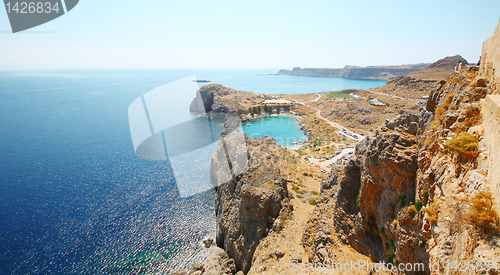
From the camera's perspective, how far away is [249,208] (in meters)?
25.9

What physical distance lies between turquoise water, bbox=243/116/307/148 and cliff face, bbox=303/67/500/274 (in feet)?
155

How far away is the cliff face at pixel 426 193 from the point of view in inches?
260

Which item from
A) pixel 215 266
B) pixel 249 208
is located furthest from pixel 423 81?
pixel 215 266

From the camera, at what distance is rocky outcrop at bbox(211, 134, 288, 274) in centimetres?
2456

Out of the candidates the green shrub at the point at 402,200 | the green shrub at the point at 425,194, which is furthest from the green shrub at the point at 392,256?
the green shrub at the point at 425,194

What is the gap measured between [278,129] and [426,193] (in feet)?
251

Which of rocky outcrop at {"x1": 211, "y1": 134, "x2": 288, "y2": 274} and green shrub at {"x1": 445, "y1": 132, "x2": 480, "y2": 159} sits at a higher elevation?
green shrub at {"x1": 445, "y1": 132, "x2": 480, "y2": 159}

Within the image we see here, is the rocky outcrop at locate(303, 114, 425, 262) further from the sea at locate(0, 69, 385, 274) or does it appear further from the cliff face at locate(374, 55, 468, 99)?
the cliff face at locate(374, 55, 468, 99)

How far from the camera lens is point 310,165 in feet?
146

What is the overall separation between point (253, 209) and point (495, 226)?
21.3 m

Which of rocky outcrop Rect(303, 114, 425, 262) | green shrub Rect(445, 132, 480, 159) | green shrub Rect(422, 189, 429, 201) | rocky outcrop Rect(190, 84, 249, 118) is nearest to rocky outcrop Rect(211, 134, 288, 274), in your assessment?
rocky outcrop Rect(303, 114, 425, 262)

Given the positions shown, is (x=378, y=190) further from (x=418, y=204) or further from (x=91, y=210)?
(x=91, y=210)

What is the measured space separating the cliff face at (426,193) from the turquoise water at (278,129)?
4724cm

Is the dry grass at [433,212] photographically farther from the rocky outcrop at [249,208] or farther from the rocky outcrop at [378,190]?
the rocky outcrop at [249,208]
